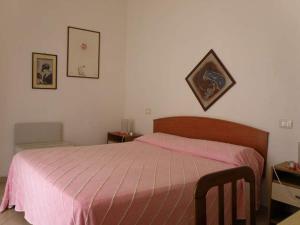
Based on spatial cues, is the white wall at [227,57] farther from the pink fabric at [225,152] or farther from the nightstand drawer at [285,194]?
the nightstand drawer at [285,194]

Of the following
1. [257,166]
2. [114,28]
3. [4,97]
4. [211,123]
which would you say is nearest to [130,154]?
[211,123]

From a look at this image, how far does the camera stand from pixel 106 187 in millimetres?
2051

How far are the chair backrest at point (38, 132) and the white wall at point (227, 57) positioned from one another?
1307mm

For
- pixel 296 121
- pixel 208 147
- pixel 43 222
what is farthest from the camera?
pixel 208 147

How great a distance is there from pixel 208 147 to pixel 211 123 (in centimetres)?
50

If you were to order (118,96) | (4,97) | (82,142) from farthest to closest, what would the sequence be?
(118,96)
(82,142)
(4,97)

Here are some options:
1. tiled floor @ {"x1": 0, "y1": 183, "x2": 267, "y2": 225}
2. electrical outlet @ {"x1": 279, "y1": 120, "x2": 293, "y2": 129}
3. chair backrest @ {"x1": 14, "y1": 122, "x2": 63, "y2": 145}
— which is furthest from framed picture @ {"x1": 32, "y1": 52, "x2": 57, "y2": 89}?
electrical outlet @ {"x1": 279, "y1": 120, "x2": 293, "y2": 129}

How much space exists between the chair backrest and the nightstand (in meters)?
3.03

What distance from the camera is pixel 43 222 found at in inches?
85.3

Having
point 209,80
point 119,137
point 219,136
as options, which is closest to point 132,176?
point 219,136

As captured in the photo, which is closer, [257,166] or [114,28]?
[257,166]

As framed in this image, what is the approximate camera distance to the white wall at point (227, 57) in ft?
9.56

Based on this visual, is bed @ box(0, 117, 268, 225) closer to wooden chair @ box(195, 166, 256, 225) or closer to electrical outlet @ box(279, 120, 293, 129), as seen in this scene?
electrical outlet @ box(279, 120, 293, 129)

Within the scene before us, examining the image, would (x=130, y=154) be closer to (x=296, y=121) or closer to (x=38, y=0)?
(x=296, y=121)
